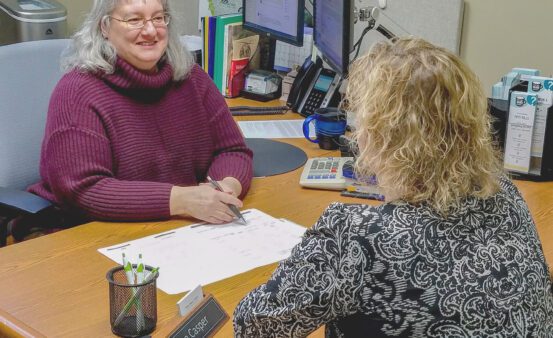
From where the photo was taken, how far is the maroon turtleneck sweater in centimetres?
183

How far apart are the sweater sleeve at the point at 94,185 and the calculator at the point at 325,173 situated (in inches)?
16.0

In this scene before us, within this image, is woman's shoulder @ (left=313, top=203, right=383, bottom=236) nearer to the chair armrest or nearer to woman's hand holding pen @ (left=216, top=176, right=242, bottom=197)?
woman's hand holding pen @ (left=216, top=176, right=242, bottom=197)

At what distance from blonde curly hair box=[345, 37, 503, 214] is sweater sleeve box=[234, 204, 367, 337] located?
0.11 meters

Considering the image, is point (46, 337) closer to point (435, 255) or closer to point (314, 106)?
point (435, 255)

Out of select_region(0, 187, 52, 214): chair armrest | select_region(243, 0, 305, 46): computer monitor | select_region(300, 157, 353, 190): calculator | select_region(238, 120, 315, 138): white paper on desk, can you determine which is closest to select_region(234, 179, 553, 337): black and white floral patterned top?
select_region(300, 157, 353, 190): calculator

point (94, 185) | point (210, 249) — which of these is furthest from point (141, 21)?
point (210, 249)

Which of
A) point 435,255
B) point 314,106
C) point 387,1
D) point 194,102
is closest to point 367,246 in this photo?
point 435,255

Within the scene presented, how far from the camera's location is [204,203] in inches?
71.1

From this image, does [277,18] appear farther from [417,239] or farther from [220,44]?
[417,239]

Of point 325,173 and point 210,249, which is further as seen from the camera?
point 325,173

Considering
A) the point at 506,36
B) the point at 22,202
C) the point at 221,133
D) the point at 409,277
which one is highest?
the point at 506,36

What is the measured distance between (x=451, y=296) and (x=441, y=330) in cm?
5

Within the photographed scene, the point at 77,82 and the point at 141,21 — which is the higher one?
the point at 141,21

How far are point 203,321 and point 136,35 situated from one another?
37.8 inches
